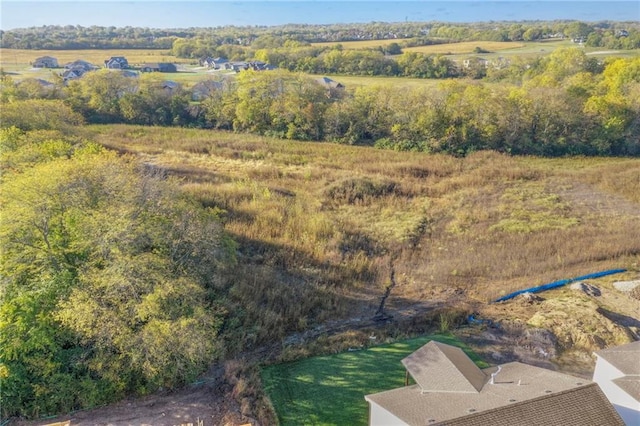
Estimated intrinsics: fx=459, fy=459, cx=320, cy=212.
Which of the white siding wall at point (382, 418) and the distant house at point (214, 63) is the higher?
the distant house at point (214, 63)

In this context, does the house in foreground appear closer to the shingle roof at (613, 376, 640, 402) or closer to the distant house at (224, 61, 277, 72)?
the shingle roof at (613, 376, 640, 402)

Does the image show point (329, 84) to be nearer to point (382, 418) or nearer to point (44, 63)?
point (44, 63)

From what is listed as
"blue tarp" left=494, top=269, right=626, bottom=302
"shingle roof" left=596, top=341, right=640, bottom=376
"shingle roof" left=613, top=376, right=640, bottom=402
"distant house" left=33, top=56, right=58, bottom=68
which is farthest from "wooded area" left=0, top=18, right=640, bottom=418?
"distant house" left=33, top=56, right=58, bottom=68

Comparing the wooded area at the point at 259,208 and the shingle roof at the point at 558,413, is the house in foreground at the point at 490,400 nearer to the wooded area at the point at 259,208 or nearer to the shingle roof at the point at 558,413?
the shingle roof at the point at 558,413

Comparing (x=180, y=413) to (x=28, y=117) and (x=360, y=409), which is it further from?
(x=28, y=117)

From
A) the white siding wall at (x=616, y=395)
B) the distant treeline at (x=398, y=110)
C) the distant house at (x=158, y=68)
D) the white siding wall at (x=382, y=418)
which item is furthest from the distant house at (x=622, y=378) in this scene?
the distant house at (x=158, y=68)

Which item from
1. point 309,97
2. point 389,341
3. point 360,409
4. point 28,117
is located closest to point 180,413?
point 360,409
